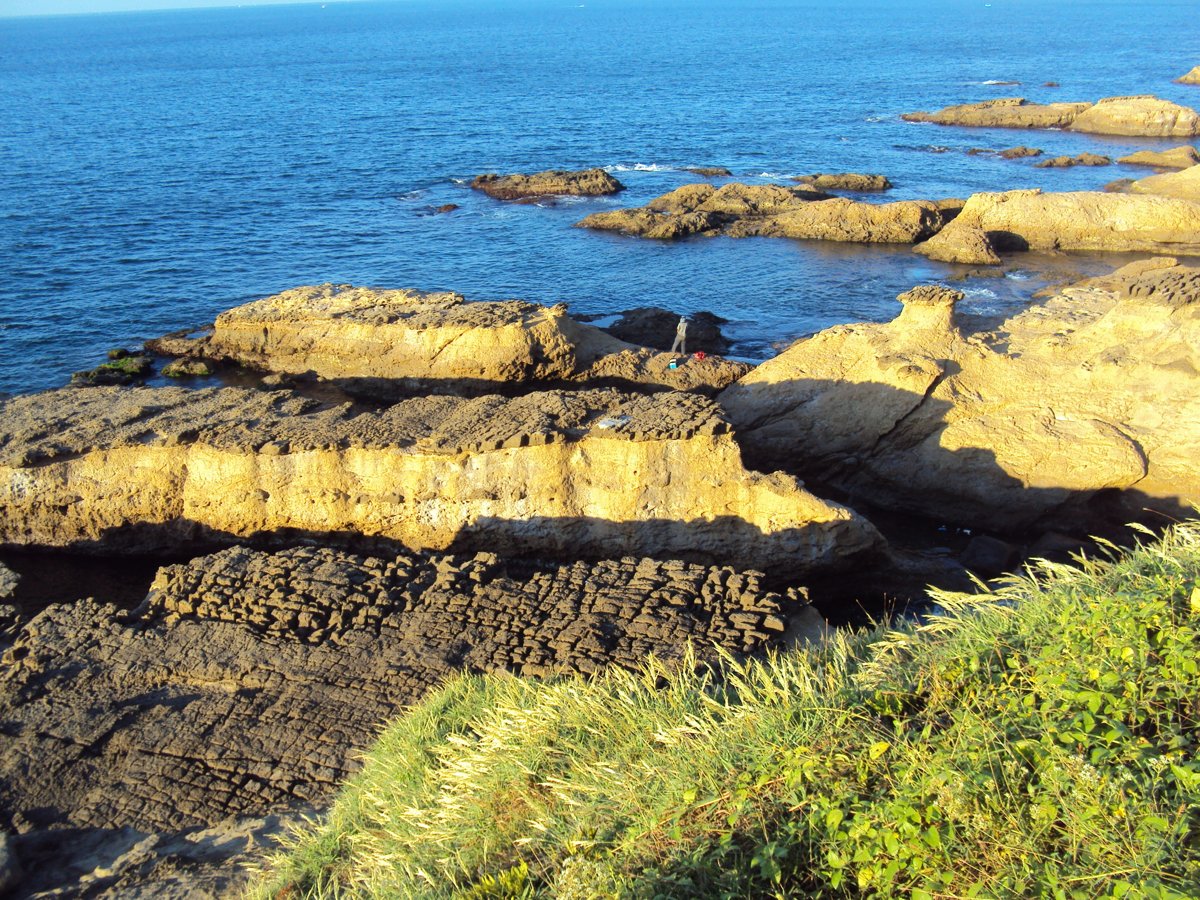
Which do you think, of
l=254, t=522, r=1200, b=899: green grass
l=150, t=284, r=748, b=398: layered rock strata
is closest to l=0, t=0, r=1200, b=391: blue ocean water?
l=150, t=284, r=748, b=398: layered rock strata

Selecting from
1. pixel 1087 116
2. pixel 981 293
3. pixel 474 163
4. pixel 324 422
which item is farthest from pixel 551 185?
pixel 1087 116

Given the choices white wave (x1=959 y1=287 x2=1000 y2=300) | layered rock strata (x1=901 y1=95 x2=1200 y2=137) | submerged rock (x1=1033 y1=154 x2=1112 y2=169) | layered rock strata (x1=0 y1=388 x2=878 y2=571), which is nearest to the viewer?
layered rock strata (x1=0 y1=388 x2=878 y2=571)

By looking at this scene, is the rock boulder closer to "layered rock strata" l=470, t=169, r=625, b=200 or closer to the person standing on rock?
"layered rock strata" l=470, t=169, r=625, b=200

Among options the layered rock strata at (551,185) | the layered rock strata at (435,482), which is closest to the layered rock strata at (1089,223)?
the layered rock strata at (551,185)

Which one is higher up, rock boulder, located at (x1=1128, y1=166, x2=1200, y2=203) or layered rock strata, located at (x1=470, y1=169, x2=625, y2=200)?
layered rock strata, located at (x1=470, y1=169, x2=625, y2=200)

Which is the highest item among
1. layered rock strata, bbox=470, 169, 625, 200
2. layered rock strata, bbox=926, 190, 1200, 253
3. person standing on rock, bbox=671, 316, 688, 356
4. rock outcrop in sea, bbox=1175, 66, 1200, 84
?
rock outcrop in sea, bbox=1175, 66, 1200, 84

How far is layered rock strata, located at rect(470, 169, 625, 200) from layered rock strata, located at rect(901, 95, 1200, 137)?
84.3 feet

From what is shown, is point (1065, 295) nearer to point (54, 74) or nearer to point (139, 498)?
point (139, 498)

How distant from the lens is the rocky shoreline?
362 inches

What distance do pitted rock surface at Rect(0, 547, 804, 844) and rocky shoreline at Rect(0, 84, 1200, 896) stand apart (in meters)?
0.03

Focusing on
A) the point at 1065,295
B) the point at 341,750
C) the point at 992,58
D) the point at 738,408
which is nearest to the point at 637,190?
the point at 1065,295

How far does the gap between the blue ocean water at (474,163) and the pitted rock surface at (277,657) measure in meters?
13.7

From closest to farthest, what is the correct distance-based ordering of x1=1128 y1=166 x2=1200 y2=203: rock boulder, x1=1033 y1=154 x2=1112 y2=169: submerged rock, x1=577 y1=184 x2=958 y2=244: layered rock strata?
1. x1=577 y1=184 x2=958 y2=244: layered rock strata
2. x1=1128 y1=166 x2=1200 y2=203: rock boulder
3. x1=1033 y1=154 x2=1112 y2=169: submerged rock

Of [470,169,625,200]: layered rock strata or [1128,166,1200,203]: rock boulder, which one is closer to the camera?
[1128,166,1200,203]: rock boulder
